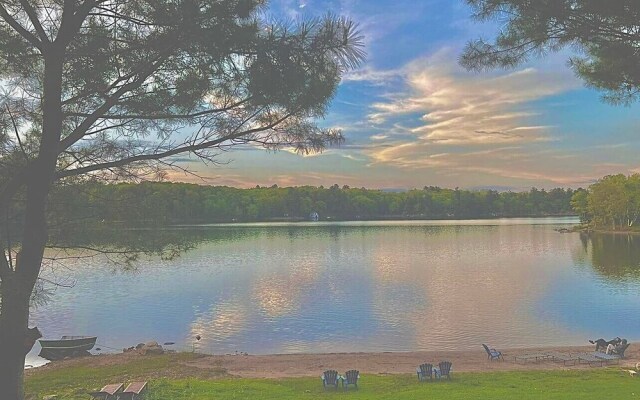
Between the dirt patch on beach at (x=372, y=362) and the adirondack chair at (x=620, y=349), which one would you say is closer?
the dirt patch on beach at (x=372, y=362)

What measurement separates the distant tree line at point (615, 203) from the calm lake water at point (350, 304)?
34.6 m

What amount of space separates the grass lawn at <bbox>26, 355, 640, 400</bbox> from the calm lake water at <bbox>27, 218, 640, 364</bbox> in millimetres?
2835

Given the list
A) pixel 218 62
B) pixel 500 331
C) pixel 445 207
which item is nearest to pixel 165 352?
pixel 500 331

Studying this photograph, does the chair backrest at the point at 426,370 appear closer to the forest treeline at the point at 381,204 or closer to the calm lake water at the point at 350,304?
the calm lake water at the point at 350,304

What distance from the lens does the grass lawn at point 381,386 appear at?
985 cm

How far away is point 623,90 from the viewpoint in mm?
7973

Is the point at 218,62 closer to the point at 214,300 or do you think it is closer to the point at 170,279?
the point at 214,300

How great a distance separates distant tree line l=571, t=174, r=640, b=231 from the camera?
7625 centimetres

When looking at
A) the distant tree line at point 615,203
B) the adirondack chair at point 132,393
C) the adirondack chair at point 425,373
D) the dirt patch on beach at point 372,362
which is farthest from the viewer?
the distant tree line at point 615,203

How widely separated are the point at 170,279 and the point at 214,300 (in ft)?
31.0

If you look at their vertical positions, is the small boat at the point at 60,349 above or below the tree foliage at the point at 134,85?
below

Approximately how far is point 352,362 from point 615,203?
240ft

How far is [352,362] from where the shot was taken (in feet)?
53.4

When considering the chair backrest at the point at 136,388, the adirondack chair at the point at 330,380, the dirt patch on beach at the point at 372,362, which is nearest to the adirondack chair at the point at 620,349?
the dirt patch on beach at the point at 372,362
